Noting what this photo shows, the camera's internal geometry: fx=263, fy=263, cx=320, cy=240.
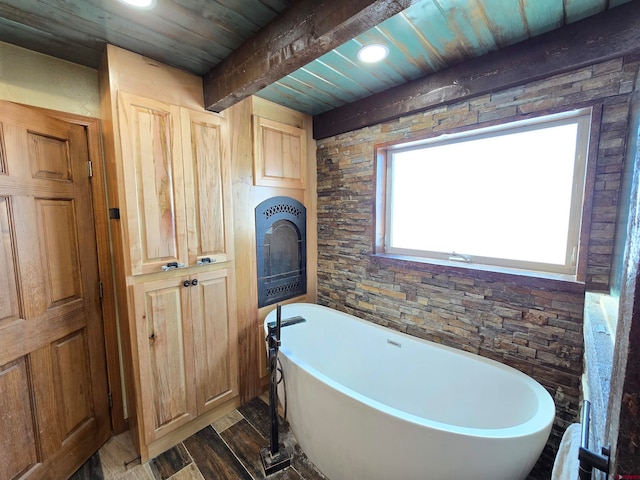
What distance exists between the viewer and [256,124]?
6.58ft

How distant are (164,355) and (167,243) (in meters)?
Result: 0.70

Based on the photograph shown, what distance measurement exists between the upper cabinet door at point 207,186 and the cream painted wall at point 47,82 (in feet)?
1.81

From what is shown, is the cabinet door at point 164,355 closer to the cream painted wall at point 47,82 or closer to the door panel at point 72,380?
the door panel at point 72,380

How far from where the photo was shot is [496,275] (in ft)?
4.97

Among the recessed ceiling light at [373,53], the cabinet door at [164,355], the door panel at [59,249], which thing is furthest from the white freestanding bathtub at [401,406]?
the recessed ceiling light at [373,53]

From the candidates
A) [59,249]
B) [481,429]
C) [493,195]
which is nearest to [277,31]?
[493,195]

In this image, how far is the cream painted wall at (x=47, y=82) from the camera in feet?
4.31

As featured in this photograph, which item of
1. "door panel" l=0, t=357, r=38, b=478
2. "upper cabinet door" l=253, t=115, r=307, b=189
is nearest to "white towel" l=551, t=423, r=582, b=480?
"upper cabinet door" l=253, t=115, r=307, b=189

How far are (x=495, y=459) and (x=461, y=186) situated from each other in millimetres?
1464

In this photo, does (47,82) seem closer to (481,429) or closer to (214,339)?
(214,339)

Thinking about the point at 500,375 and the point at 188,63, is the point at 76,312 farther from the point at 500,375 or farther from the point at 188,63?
the point at 500,375

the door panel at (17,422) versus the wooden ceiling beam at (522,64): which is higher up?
the wooden ceiling beam at (522,64)

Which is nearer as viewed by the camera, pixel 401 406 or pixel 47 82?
pixel 47 82

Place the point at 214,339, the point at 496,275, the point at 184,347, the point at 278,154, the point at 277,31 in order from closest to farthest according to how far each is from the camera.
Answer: the point at 277,31 < the point at 496,275 < the point at 184,347 < the point at 214,339 < the point at 278,154
